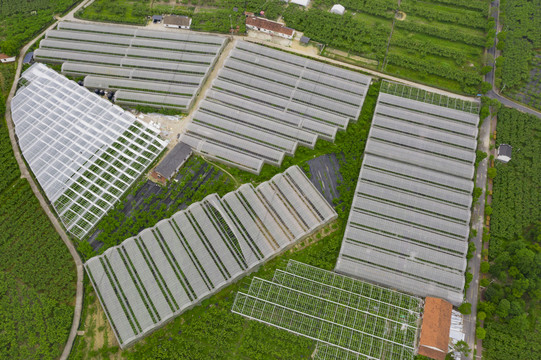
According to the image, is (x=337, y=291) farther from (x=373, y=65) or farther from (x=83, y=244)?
(x=373, y=65)

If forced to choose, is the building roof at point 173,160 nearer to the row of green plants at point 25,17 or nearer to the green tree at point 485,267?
the row of green plants at point 25,17

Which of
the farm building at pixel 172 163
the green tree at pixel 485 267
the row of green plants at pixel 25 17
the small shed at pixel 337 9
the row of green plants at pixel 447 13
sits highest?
the row of green plants at pixel 447 13

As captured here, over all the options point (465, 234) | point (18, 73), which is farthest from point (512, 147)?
point (18, 73)

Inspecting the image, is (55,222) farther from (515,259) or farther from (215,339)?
(515,259)

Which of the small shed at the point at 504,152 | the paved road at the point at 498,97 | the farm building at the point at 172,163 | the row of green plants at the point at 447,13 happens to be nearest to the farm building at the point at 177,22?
the farm building at the point at 172,163

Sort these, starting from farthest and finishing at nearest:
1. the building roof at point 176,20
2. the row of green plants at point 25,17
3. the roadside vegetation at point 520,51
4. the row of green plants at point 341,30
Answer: the building roof at point 176,20
the row of green plants at point 25,17
the row of green plants at point 341,30
the roadside vegetation at point 520,51

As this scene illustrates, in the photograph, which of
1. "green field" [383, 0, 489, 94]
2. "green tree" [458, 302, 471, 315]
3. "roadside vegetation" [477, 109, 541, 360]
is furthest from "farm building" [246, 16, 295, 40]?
"green tree" [458, 302, 471, 315]
